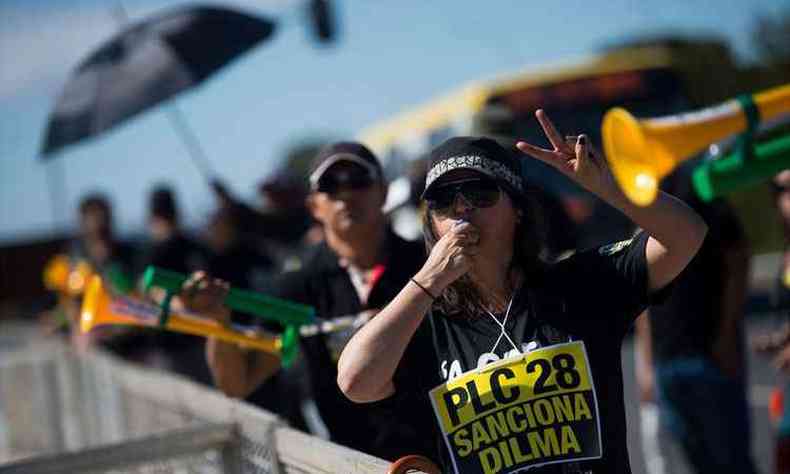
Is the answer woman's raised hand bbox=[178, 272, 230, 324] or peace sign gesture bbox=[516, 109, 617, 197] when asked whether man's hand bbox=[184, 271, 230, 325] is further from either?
peace sign gesture bbox=[516, 109, 617, 197]

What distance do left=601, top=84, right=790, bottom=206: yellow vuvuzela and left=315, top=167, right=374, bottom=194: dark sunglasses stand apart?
2.09 metres

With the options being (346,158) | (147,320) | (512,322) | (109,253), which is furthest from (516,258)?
(109,253)

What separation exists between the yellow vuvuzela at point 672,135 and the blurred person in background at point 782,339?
2.83 meters

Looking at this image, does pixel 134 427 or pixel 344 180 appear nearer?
pixel 344 180

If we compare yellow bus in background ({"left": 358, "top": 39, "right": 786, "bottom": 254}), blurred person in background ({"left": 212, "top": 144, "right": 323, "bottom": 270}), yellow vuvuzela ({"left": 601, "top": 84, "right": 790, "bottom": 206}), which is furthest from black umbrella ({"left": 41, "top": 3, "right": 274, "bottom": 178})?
yellow bus in background ({"left": 358, "top": 39, "right": 786, "bottom": 254})

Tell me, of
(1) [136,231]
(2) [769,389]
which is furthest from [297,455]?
(1) [136,231]

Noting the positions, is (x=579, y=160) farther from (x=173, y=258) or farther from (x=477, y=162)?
(x=173, y=258)

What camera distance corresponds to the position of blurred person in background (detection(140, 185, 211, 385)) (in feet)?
25.2

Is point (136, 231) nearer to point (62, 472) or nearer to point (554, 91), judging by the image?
point (554, 91)

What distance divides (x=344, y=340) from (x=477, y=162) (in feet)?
3.58

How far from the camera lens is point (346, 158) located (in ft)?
A: 14.2

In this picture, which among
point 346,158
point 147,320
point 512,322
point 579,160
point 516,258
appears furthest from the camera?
point 147,320

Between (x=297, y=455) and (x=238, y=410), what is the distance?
2.51ft

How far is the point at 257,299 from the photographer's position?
13.7 ft
